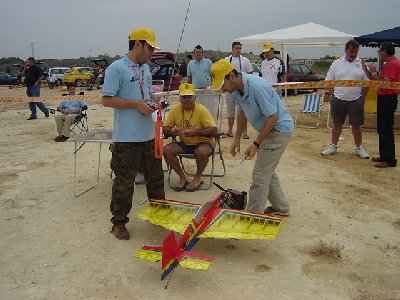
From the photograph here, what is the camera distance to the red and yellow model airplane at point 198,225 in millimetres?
3043

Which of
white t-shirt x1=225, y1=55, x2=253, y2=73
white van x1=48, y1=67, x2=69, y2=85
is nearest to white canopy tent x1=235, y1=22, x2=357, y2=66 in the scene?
white t-shirt x1=225, y1=55, x2=253, y2=73

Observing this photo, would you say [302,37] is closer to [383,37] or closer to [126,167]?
[383,37]

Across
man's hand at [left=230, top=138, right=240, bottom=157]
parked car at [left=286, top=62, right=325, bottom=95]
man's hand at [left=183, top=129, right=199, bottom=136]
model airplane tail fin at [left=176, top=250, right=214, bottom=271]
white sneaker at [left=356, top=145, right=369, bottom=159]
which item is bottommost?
model airplane tail fin at [left=176, top=250, right=214, bottom=271]

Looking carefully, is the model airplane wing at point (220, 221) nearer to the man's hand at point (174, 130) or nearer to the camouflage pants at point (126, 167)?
the camouflage pants at point (126, 167)

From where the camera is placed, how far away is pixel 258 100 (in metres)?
3.64

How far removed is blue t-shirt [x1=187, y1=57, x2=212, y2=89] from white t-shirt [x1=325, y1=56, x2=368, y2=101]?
8.74 feet

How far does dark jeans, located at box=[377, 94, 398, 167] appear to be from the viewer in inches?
244

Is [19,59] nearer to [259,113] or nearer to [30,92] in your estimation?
[30,92]

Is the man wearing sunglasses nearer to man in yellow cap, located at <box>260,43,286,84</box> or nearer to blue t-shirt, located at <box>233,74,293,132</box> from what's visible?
man in yellow cap, located at <box>260,43,286,84</box>

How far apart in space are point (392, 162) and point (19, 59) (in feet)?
263

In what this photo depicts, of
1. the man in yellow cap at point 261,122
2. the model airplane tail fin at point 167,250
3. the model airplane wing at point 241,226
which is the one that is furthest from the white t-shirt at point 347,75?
the model airplane tail fin at point 167,250

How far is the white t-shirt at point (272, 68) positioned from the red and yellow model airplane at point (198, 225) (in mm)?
5411

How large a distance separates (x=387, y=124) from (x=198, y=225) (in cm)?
412

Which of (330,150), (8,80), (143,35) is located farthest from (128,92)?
(8,80)
